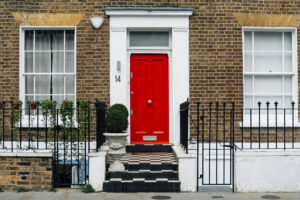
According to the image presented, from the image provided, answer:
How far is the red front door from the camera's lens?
10.5 m

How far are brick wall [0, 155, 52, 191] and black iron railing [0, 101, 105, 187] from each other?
32 centimetres

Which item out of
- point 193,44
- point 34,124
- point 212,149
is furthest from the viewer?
point 193,44

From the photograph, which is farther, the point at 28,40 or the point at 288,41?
the point at 288,41

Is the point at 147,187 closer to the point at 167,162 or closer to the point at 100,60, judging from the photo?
the point at 167,162

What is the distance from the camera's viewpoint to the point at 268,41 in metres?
10.7

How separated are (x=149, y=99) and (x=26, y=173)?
3.50 meters

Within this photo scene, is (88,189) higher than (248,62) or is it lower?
lower

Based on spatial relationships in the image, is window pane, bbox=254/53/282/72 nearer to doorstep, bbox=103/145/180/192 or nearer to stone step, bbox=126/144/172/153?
stone step, bbox=126/144/172/153

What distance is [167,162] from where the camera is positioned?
29.2 ft

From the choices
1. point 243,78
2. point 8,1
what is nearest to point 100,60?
point 8,1

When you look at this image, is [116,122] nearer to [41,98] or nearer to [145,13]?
[41,98]

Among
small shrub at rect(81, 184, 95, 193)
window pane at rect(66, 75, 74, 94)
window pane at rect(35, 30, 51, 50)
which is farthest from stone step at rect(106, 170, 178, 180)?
window pane at rect(35, 30, 51, 50)

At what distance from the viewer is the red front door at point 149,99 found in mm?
10469

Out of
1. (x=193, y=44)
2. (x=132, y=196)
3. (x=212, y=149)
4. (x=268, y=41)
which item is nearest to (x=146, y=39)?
(x=193, y=44)
